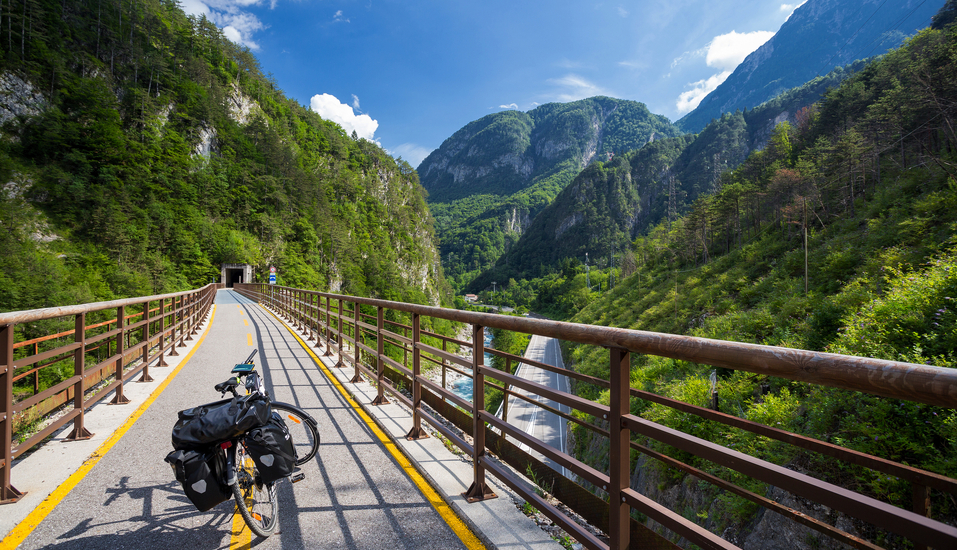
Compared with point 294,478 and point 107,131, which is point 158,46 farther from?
point 294,478

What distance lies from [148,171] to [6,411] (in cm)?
7863

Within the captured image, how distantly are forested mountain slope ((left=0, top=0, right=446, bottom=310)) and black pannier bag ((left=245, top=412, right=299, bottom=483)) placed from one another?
166ft

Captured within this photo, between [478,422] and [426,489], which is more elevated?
[478,422]

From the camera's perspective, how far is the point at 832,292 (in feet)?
65.4

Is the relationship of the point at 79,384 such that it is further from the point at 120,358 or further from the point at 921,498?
the point at 921,498

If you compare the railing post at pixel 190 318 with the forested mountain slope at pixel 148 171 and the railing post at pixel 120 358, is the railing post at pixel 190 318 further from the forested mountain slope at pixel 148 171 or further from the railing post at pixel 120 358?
the forested mountain slope at pixel 148 171

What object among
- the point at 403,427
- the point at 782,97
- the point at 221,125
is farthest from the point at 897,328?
the point at 782,97

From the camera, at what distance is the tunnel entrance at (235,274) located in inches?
2510

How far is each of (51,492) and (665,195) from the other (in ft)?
643

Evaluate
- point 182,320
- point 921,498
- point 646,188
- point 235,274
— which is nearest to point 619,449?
point 921,498

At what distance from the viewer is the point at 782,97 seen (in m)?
163

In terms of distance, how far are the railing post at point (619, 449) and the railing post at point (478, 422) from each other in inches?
49.4

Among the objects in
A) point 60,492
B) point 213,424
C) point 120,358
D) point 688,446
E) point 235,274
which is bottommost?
point 60,492

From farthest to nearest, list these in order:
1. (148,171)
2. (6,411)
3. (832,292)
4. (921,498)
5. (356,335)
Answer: (148,171) < (832,292) < (356,335) < (6,411) < (921,498)
